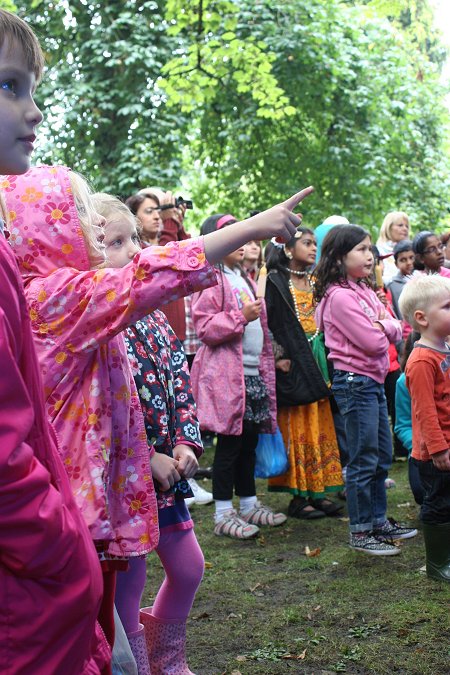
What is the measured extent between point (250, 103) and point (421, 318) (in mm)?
12101

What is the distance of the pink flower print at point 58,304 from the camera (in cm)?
239

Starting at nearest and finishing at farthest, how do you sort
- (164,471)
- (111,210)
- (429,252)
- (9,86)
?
(9,86) < (164,471) < (111,210) < (429,252)

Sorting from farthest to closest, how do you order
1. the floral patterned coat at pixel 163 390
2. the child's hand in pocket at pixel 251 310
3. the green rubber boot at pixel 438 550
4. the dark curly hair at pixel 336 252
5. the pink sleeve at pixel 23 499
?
the child's hand in pocket at pixel 251 310
the dark curly hair at pixel 336 252
the green rubber boot at pixel 438 550
the floral patterned coat at pixel 163 390
the pink sleeve at pixel 23 499

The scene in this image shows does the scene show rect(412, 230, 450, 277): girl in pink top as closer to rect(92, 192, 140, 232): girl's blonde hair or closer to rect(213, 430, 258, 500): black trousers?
rect(213, 430, 258, 500): black trousers

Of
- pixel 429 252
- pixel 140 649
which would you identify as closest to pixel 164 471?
pixel 140 649

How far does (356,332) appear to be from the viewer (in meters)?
5.62

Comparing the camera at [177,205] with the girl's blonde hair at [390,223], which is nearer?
the camera at [177,205]

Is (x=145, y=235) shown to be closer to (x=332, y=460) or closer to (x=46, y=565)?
(x=332, y=460)

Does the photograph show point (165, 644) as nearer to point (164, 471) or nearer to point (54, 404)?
point (164, 471)

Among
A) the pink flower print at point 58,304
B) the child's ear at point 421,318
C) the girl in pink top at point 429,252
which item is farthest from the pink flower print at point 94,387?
the girl in pink top at point 429,252

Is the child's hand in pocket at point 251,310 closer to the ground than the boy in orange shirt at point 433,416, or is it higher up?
higher up

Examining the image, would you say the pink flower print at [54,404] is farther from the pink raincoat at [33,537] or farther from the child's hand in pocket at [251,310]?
the child's hand in pocket at [251,310]

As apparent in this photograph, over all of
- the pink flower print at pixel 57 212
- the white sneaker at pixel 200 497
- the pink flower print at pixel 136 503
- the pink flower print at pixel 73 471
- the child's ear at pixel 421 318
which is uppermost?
the pink flower print at pixel 57 212

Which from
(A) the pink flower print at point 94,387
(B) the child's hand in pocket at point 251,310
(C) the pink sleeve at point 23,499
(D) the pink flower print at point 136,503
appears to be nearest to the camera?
(C) the pink sleeve at point 23,499
